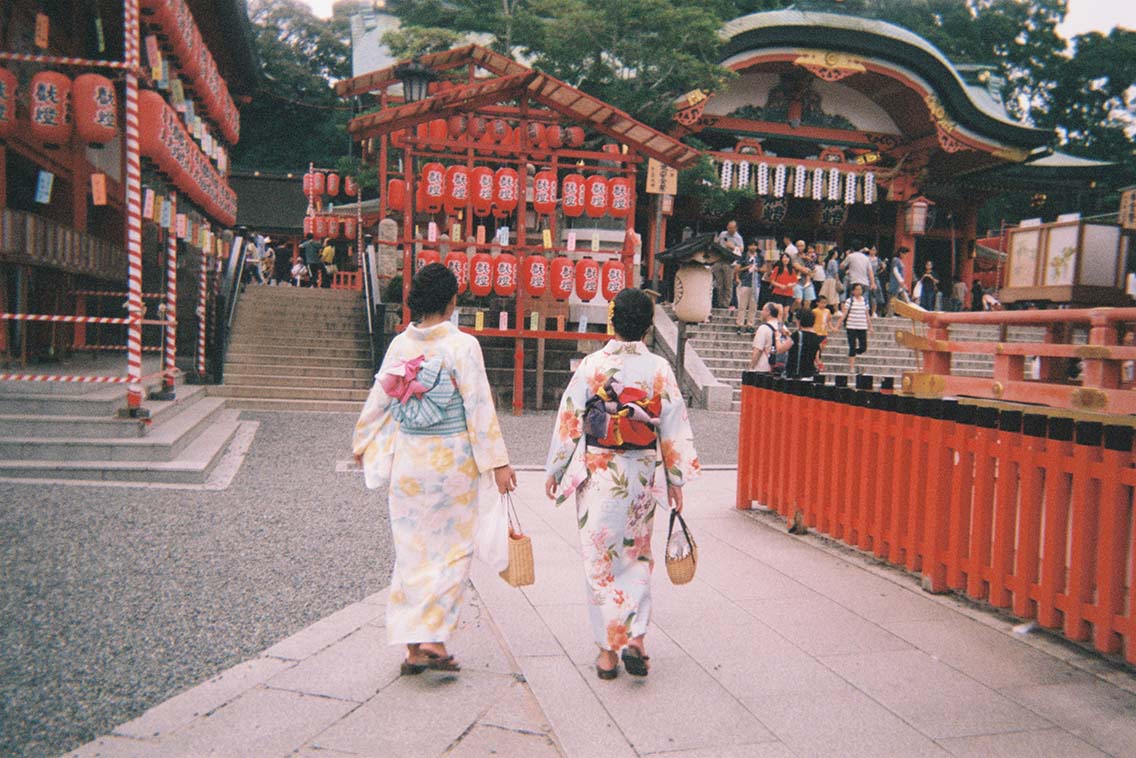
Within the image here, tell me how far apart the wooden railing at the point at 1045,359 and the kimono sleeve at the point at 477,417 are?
3333 millimetres

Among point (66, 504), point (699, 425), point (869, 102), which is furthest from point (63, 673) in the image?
point (869, 102)

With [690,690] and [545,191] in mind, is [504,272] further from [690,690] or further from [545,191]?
[690,690]

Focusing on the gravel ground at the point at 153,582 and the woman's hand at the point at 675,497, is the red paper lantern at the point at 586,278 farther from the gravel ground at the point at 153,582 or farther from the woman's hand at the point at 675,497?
the woman's hand at the point at 675,497

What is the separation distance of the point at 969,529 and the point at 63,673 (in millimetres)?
4443

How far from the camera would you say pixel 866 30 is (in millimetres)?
21781

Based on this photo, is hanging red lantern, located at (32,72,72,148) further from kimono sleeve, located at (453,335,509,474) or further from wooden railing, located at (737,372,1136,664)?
wooden railing, located at (737,372,1136,664)

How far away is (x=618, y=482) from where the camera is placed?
3.73 metres

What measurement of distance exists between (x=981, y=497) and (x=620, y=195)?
9.64 metres

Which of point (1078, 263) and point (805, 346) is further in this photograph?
point (805, 346)

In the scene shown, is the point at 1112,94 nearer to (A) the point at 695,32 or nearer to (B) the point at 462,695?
(A) the point at 695,32

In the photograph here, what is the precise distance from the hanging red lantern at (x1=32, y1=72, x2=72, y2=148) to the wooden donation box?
8.68 meters

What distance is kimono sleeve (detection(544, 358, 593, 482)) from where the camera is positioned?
151 inches

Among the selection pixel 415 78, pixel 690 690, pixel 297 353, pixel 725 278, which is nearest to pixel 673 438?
pixel 690 690

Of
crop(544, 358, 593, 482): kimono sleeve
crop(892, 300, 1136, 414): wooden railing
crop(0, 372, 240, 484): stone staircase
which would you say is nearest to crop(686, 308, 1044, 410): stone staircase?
crop(892, 300, 1136, 414): wooden railing
